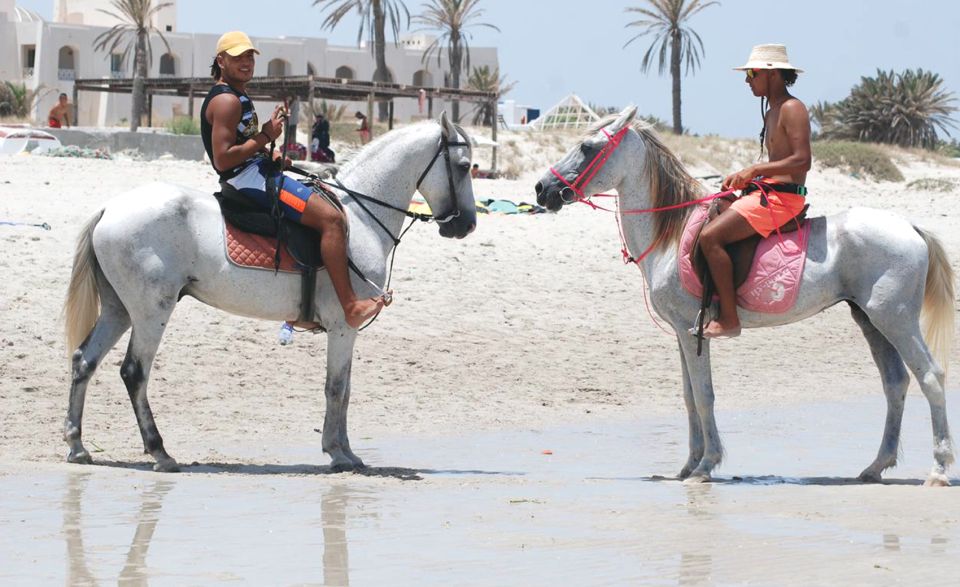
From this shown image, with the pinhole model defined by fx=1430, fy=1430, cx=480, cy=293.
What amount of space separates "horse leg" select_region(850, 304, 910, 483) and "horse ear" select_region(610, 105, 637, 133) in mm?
1807

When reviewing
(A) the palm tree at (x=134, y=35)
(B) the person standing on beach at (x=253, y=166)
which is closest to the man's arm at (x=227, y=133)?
(B) the person standing on beach at (x=253, y=166)

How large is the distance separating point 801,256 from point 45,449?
16.0ft

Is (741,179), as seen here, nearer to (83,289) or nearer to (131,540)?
(83,289)

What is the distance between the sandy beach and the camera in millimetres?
6203

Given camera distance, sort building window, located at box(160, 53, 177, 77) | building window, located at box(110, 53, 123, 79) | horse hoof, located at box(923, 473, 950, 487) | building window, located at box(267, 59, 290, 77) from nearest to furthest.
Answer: horse hoof, located at box(923, 473, 950, 487) → building window, located at box(110, 53, 123, 79) → building window, located at box(160, 53, 177, 77) → building window, located at box(267, 59, 290, 77)

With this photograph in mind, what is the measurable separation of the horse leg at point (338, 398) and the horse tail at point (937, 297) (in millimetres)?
3544

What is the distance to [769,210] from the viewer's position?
335 inches

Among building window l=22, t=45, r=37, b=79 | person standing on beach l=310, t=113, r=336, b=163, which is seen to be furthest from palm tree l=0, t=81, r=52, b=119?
person standing on beach l=310, t=113, r=336, b=163

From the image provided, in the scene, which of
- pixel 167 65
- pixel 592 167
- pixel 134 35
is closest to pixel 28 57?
pixel 134 35

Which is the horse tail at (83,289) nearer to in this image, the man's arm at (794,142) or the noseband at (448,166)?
the noseband at (448,166)

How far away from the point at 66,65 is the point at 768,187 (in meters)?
62.5

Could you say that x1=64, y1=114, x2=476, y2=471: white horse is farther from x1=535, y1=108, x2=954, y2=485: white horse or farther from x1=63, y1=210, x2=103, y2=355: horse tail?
x1=535, y1=108, x2=954, y2=485: white horse

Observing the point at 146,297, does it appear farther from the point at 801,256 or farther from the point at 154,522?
the point at 801,256

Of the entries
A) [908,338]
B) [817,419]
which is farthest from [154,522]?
[817,419]
